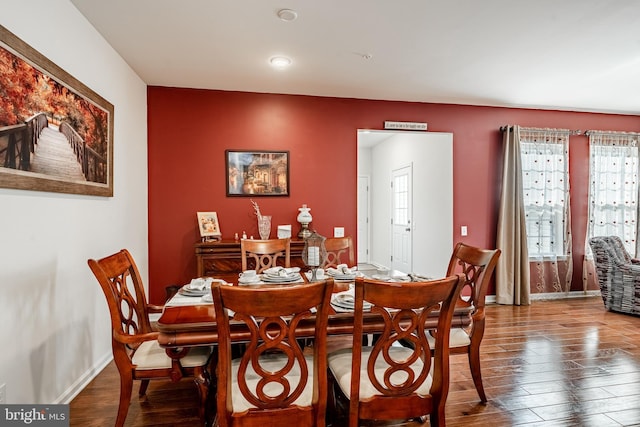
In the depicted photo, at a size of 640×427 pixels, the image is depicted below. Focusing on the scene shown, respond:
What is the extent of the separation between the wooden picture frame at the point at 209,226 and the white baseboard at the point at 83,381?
56.3 inches

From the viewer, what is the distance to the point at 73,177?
7.59 feet

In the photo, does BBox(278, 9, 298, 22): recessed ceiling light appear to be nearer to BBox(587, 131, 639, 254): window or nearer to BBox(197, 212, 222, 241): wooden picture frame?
BBox(197, 212, 222, 241): wooden picture frame

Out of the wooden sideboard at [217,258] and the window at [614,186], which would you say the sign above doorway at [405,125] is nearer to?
the wooden sideboard at [217,258]

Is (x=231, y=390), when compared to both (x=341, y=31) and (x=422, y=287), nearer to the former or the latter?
(x=422, y=287)

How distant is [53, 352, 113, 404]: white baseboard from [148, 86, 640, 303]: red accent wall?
1.17 m

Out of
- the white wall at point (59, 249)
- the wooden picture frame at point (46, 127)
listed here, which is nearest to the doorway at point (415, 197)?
the white wall at point (59, 249)

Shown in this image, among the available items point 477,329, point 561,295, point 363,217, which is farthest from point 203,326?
point 363,217

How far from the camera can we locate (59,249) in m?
2.20

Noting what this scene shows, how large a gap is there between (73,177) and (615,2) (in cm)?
378

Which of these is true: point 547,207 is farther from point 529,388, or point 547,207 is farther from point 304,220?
point 304,220

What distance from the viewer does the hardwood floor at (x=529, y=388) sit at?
2119mm

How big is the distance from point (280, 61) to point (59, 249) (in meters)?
2.33

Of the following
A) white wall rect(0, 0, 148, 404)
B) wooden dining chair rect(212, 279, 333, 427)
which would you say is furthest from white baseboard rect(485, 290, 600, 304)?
white wall rect(0, 0, 148, 404)

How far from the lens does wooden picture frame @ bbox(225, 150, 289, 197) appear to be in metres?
4.11
